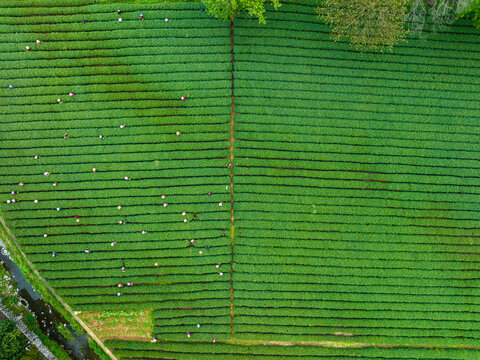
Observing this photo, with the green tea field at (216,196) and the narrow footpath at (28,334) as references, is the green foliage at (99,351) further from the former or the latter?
the narrow footpath at (28,334)

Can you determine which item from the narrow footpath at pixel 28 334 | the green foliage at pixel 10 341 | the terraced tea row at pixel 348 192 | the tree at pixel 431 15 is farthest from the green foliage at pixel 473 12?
the narrow footpath at pixel 28 334

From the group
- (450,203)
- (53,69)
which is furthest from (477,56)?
(53,69)

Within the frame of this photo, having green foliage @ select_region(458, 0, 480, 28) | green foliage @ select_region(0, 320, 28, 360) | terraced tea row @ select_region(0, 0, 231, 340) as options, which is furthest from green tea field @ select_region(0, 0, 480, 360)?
green foliage @ select_region(458, 0, 480, 28)

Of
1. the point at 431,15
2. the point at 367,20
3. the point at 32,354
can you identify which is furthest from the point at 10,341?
the point at 431,15

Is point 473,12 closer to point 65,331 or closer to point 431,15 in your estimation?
point 431,15

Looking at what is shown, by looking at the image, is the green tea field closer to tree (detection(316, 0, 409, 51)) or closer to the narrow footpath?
tree (detection(316, 0, 409, 51))

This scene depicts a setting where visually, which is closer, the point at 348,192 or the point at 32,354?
the point at 32,354

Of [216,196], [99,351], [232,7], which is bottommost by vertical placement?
[99,351]
